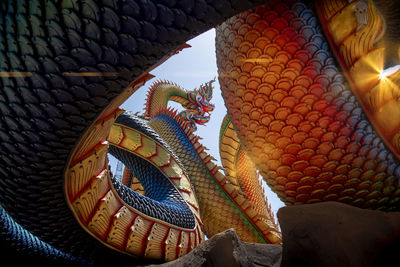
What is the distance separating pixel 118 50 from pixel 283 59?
33 centimetres

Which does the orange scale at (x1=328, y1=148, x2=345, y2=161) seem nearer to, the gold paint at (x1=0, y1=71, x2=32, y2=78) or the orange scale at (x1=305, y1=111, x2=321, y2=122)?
the orange scale at (x1=305, y1=111, x2=321, y2=122)

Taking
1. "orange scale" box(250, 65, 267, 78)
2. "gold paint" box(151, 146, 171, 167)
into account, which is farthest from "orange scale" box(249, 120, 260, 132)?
"gold paint" box(151, 146, 171, 167)

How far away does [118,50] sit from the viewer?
0.32m

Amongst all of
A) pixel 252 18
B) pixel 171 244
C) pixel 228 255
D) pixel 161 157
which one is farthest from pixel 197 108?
pixel 228 255

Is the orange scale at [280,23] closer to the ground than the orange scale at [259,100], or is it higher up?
higher up

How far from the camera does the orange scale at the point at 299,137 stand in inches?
18.7

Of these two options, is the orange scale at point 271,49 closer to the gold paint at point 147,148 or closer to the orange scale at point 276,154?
the orange scale at point 276,154

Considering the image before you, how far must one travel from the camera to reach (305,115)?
47 centimetres

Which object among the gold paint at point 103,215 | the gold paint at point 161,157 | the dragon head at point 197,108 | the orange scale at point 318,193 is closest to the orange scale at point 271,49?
the orange scale at point 318,193

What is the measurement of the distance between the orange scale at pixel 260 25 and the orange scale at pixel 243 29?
1 cm

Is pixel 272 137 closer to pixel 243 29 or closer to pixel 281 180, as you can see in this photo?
pixel 281 180

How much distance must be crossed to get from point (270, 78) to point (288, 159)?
184mm

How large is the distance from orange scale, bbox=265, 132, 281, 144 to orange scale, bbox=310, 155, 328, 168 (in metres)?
0.09

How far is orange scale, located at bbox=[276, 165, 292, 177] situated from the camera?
0.50 m
